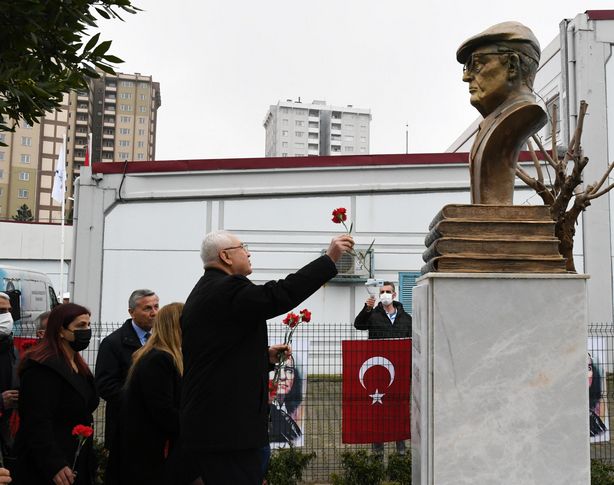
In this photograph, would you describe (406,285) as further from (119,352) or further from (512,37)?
(512,37)

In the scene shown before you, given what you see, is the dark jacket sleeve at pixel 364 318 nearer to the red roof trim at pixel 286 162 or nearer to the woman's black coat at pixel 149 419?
the woman's black coat at pixel 149 419

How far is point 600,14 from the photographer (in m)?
15.2

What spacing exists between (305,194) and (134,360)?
1042 centimetres

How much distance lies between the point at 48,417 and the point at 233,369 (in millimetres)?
1468

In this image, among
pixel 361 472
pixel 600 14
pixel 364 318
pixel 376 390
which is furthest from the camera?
pixel 600 14

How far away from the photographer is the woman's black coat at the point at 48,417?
391 cm

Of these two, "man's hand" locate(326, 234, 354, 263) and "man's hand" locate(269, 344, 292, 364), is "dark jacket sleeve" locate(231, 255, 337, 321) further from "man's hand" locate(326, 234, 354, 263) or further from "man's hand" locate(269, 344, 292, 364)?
"man's hand" locate(269, 344, 292, 364)

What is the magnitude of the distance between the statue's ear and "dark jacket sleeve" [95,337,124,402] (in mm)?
3290

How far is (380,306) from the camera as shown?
8.14m

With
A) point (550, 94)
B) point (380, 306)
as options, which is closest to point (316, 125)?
point (550, 94)

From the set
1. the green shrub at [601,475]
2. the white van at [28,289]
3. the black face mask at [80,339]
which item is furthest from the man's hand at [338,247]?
the white van at [28,289]

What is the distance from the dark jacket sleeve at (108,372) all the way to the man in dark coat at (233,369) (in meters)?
1.45

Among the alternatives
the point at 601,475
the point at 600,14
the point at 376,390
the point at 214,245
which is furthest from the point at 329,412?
the point at 600,14

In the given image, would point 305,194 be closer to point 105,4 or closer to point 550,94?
point 550,94
